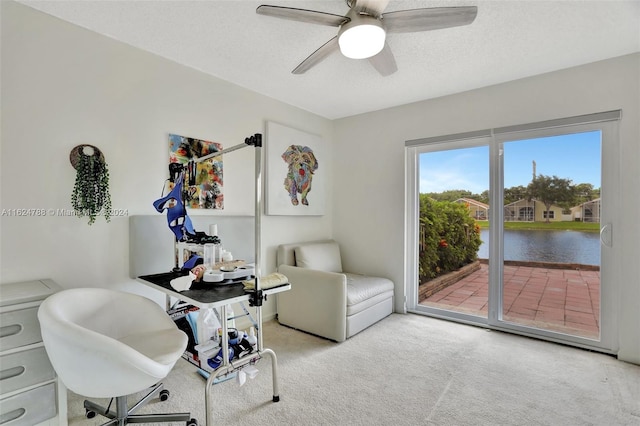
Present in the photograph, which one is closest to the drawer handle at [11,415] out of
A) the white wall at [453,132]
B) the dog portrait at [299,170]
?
the dog portrait at [299,170]

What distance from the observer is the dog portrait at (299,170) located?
11.7 ft

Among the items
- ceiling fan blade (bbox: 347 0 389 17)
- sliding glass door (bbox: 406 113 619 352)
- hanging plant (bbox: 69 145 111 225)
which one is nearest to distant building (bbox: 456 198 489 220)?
sliding glass door (bbox: 406 113 619 352)

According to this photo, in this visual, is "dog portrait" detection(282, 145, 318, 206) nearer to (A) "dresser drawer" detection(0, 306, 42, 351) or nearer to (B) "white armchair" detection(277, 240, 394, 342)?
(B) "white armchair" detection(277, 240, 394, 342)

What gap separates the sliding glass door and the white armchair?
66 cm

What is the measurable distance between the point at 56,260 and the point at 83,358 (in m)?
1.07

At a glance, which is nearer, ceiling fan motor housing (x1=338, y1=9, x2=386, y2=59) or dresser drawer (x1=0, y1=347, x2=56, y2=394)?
dresser drawer (x1=0, y1=347, x2=56, y2=394)

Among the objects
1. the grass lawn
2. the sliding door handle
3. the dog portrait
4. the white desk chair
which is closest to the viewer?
the white desk chair

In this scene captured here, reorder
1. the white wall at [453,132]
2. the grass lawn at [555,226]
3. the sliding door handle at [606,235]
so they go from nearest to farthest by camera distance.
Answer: the white wall at [453,132]
the sliding door handle at [606,235]
the grass lawn at [555,226]

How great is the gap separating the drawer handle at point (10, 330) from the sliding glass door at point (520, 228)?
10.8ft

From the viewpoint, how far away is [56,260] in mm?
1978

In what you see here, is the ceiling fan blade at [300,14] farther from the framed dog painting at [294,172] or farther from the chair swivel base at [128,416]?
the chair swivel base at [128,416]

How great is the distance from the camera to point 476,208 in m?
3.22

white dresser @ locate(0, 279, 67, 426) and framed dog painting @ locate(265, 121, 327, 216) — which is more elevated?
framed dog painting @ locate(265, 121, 327, 216)

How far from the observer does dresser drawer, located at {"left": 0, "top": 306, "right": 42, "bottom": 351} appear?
146cm
